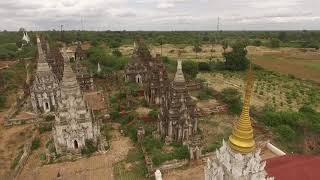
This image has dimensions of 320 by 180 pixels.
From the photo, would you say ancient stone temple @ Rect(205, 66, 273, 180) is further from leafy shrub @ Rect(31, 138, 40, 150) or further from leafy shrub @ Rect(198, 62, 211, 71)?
leafy shrub @ Rect(198, 62, 211, 71)

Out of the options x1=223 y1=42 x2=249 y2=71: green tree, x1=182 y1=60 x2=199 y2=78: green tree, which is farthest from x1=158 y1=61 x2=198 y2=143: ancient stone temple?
x1=223 y1=42 x2=249 y2=71: green tree

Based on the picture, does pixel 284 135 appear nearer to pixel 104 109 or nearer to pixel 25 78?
pixel 104 109

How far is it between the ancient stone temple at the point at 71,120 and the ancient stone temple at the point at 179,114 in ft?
24.0

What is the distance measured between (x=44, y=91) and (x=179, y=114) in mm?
18431

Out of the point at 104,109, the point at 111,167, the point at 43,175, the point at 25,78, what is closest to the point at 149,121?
the point at 104,109

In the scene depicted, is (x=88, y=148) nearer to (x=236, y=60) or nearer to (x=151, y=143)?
(x=151, y=143)

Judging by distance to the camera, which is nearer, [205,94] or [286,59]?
[205,94]

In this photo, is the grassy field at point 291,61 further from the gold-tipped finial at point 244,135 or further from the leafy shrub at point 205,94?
the gold-tipped finial at point 244,135

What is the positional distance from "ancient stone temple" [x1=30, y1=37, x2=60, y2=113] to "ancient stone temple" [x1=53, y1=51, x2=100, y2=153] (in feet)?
33.7

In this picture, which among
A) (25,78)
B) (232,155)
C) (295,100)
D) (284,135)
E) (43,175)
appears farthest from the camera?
(25,78)

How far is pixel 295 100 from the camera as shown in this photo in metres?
43.5

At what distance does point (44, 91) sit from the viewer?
119 ft

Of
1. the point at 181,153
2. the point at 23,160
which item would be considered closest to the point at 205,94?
the point at 181,153

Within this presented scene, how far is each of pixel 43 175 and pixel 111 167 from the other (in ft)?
17.8
